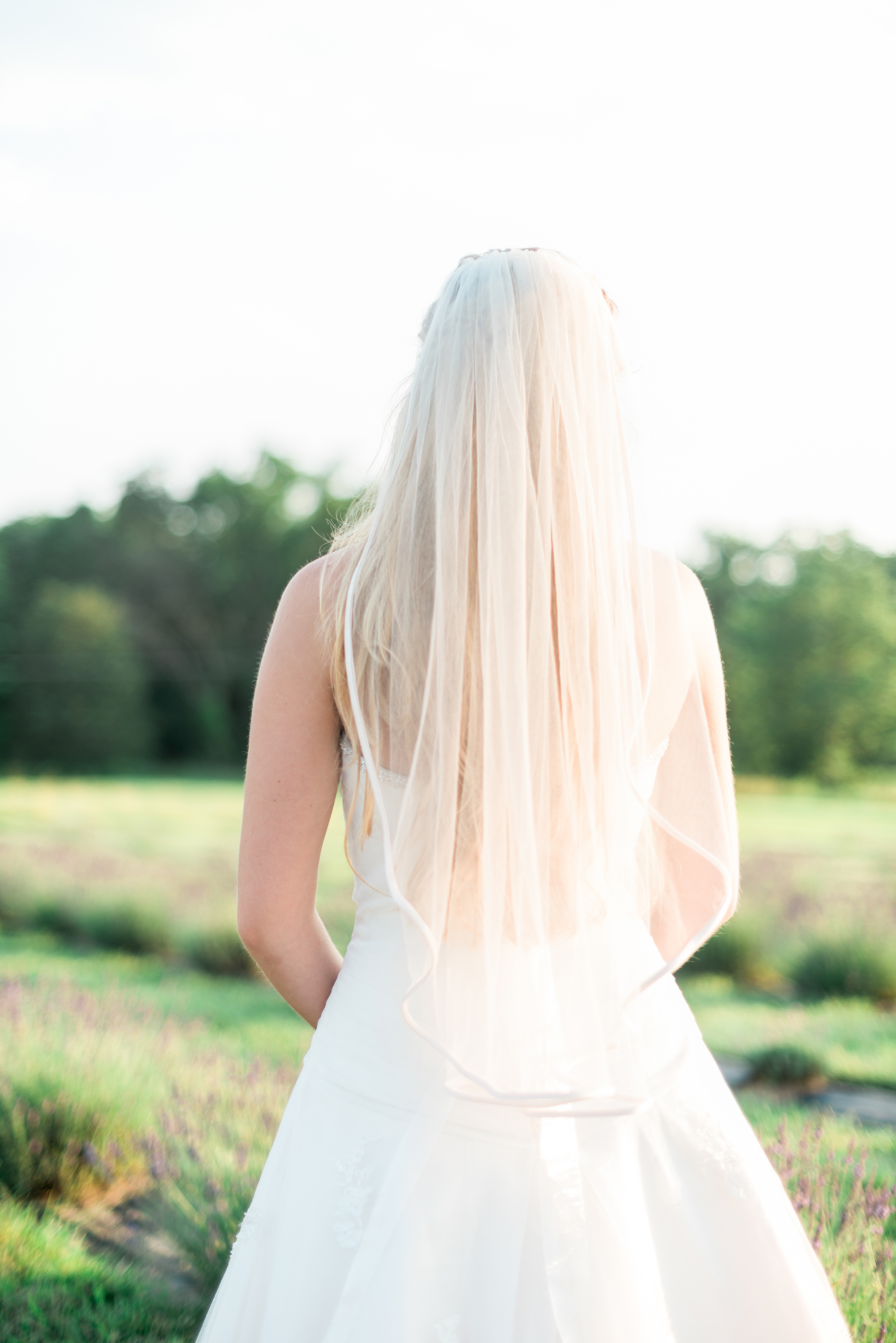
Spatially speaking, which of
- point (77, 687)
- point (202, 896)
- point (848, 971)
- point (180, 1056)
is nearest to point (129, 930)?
point (202, 896)

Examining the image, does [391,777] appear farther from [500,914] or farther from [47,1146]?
[47,1146]

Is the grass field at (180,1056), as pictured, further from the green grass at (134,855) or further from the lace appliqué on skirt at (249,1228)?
the lace appliqué on skirt at (249,1228)

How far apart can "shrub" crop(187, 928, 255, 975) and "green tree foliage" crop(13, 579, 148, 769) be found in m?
5.09

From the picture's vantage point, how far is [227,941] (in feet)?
19.0

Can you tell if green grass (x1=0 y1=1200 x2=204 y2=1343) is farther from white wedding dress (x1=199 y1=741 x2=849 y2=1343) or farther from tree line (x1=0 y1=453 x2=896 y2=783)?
tree line (x1=0 y1=453 x2=896 y2=783)

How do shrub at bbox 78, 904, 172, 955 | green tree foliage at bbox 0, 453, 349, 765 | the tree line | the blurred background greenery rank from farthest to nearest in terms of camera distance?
green tree foliage at bbox 0, 453, 349, 765 → the tree line → shrub at bbox 78, 904, 172, 955 → the blurred background greenery

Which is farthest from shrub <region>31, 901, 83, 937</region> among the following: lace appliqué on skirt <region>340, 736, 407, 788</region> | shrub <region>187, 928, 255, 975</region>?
lace appliqué on skirt <region>340, 736, 407, 788</region>

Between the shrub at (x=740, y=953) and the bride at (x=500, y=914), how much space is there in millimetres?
4082

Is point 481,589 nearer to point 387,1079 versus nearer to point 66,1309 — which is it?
point 387,1079

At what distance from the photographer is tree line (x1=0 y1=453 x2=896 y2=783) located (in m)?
6.56

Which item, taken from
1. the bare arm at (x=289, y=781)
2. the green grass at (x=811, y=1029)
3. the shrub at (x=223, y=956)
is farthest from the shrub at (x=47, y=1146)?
the shrub at (x=223, y=956)

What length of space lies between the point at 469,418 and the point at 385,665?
15.0 inches

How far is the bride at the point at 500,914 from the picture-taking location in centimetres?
124

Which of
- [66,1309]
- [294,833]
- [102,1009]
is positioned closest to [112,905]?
[102,1009]
